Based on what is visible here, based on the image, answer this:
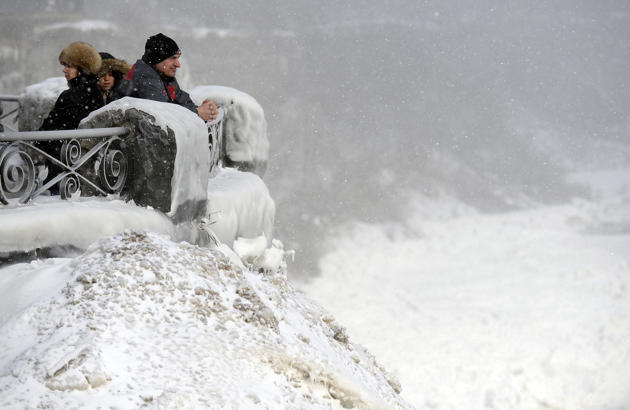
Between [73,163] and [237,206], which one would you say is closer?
[73,163]

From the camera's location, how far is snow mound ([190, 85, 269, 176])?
6645 mm

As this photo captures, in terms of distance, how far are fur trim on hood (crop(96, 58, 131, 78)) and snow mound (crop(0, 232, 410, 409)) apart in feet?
9.01

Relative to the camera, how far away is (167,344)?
2.20 meters

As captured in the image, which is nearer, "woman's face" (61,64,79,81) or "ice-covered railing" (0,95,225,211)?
"ice-covered railing" (0,95,225,211)

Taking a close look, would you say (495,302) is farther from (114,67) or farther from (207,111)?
(114,67)

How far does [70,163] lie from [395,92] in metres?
38.6

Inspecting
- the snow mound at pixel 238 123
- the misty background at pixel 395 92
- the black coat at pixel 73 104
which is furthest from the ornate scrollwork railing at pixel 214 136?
the misty background at pixel 395 92

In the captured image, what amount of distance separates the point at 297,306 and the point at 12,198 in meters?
1.75

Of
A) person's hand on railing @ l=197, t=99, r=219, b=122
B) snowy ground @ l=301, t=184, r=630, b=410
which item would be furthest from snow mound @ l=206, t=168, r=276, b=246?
snowy ground @ l=301, t=184, r=630, b=410

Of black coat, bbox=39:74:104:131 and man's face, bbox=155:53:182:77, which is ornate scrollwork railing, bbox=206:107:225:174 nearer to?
man's face, bbox=155:53:182:77

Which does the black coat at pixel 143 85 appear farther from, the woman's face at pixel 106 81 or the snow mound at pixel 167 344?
the snow mound at pixel 167 344

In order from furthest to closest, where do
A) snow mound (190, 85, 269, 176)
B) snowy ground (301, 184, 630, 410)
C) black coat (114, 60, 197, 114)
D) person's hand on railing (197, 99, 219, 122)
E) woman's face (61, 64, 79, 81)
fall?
snowy ground (301, 184, 630, 410)
snow mound (190, 85, 269, 176)
person's hand on railing (197, 99, 219, 122)
woman's face (61, 64, 79, 81)
black coat (114, 60, 197, 114)

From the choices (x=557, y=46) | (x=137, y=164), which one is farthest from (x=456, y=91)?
(x=137, y=164)

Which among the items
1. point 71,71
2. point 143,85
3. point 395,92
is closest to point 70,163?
point 143,85
